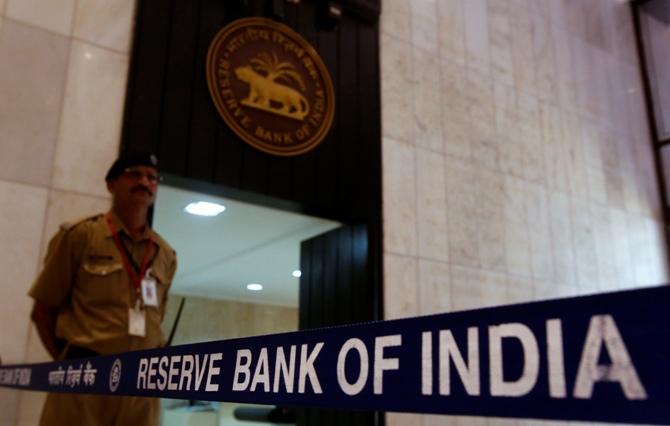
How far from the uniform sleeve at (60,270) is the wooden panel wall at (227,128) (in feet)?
2.94

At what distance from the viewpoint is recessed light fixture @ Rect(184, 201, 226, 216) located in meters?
4.08

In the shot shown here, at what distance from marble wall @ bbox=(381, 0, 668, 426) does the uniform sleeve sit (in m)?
2.03

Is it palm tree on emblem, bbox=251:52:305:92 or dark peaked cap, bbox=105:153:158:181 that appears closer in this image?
dark peaked cap, bbox=105:153:158:181

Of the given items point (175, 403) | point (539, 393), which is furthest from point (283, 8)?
point (175, 403)

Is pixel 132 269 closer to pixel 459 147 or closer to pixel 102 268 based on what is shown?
pixel 102 268

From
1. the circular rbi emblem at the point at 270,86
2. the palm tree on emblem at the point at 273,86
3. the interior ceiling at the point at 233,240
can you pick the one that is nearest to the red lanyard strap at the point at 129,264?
the interior ceiling at the point at 233,240

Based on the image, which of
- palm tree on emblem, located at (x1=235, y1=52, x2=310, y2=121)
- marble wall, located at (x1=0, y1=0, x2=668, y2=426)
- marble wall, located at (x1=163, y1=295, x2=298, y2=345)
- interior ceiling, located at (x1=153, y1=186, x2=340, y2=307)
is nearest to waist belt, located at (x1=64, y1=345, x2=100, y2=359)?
marble wall, located at (x1=0, y1=0, x2=668, y2=426)

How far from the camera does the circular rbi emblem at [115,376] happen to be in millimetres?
1310

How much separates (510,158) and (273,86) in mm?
2198

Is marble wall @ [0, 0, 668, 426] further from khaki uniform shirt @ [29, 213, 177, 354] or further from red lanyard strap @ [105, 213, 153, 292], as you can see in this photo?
red lanyard strap @ [105, 213, 153, 292]

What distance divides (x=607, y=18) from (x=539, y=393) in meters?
6.52

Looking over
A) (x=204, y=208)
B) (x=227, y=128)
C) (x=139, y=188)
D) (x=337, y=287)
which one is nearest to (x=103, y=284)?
(x=139, y=188)

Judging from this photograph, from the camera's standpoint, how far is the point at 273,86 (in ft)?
11.3

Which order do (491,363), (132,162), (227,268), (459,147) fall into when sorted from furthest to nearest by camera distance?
(227,268)
(459,147)
(132,162)
(491,363)
